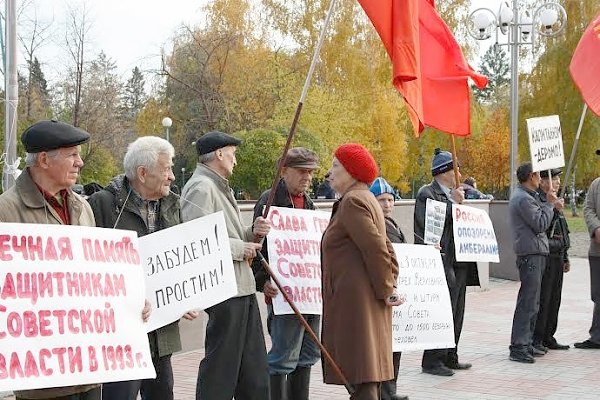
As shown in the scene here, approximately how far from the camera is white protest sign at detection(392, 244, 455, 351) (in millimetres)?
7219

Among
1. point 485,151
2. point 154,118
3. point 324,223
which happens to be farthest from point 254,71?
point 324,223

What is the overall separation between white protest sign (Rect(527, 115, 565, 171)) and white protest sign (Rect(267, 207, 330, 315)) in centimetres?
308

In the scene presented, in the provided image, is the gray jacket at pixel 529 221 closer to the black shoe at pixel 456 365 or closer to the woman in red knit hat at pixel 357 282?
the black shoe at pixel 456 365

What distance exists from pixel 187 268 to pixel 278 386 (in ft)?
5.93

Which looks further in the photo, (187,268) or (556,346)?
(556,346)

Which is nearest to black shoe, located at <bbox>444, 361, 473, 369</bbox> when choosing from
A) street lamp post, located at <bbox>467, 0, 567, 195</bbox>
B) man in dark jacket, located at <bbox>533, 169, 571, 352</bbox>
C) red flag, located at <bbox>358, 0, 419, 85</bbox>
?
man in dark jacket, located at <bbox>533, 169, 571, 352</bbox>

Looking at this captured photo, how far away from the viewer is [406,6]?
6398 millimetres

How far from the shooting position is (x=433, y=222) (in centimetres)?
820

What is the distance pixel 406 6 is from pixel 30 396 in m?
3.86

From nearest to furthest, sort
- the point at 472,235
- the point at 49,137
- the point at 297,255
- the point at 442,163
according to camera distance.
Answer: the point at 49,137, the point at 297,255, the point at 442,163, the point at 472,235

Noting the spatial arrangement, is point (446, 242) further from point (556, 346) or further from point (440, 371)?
point (556, 346)

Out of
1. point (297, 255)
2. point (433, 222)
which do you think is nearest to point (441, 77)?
point (433, 222)

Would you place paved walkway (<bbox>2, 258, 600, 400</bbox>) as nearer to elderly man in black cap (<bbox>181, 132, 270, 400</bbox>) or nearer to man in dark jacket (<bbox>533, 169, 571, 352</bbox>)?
man in dark jacket (<bbox>533, 169, 571, 352</bbox>)

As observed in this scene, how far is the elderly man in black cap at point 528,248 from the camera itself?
9.04m
